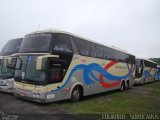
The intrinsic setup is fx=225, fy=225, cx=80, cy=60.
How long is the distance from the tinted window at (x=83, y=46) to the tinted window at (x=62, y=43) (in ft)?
3.15

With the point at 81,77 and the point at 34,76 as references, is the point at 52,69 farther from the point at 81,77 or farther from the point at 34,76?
the point at 81,77

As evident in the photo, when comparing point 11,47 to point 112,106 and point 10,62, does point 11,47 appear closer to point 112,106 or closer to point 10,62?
point 10,62

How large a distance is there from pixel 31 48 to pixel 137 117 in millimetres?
5958

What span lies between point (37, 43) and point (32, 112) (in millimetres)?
3567

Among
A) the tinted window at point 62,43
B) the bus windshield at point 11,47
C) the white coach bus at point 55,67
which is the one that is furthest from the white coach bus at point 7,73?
the tinted window at point 62,43

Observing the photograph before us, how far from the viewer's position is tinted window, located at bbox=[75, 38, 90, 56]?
1269 cm

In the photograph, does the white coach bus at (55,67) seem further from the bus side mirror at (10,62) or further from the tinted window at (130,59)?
the tinted window at (130,59)

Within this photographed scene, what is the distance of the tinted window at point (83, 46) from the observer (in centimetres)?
1269

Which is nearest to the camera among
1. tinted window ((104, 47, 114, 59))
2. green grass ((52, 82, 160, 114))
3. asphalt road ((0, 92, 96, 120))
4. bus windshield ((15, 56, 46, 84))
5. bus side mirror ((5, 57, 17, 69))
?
asphalt road ((0, 92, 96, 120))

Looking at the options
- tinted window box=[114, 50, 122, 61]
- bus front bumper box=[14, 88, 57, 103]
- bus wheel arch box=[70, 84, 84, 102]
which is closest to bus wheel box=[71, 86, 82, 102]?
bus wheel arch box=[70, 84, 84, 102]

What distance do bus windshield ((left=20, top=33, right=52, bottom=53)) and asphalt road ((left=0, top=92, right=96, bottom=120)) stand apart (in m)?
2.63

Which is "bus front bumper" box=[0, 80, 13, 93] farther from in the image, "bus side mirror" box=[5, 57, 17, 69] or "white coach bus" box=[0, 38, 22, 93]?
"bus side mirror" box=[5, 57, 17, 69]

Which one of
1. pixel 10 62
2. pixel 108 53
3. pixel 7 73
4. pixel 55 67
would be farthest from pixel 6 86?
pixel 108 53

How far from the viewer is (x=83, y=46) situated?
1309cm
